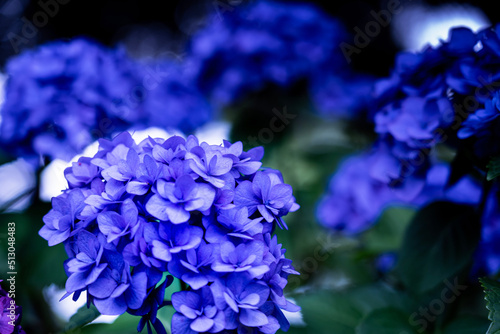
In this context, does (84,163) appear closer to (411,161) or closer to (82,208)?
(82,208)

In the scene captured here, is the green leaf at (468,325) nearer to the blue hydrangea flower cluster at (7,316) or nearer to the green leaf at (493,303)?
the green leaf at (493,303)

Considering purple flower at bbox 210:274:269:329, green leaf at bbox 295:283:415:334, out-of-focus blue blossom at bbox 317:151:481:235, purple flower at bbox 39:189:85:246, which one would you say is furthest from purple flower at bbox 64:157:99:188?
out-of-focus blue blossom at bbox 317:151:481:235

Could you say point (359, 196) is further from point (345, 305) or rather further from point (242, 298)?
point (242, 298)

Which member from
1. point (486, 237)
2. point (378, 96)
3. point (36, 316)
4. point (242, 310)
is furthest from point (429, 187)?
point (36, 316)

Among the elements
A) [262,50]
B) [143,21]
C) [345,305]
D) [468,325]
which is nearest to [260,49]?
[262,50]

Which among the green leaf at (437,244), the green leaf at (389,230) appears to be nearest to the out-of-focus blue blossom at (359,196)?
the green leaf at (389,230)

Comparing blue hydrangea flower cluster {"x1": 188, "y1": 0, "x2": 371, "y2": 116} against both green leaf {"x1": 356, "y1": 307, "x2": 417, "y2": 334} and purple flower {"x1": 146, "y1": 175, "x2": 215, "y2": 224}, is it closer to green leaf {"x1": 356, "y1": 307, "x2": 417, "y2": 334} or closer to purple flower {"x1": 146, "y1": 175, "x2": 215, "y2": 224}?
green leaf {"x1": 356, "y1": 307, "x2": 417, "y2": 334}
